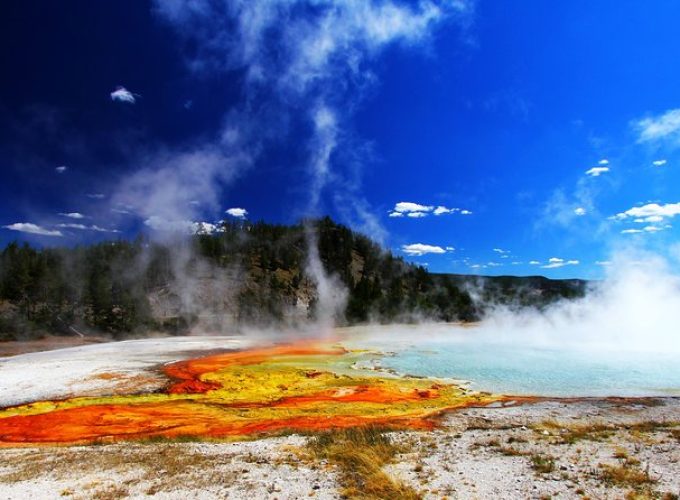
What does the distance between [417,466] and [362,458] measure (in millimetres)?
1091

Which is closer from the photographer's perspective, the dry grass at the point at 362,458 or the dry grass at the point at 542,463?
the dry grass at the point at 362,458

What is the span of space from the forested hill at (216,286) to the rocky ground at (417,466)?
50261 millimetres

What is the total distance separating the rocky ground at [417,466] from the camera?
7.50 meters

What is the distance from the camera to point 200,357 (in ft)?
101

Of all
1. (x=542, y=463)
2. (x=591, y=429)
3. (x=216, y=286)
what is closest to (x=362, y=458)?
(x=542, y=463)

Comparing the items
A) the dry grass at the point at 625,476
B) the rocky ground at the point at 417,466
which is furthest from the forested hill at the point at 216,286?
the dry grass at the point at 625,476

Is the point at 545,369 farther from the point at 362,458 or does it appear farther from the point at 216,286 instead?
the point at 216,286

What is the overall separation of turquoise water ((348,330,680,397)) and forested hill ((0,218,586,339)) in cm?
4242

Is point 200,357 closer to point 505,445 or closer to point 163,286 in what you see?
point 505,445

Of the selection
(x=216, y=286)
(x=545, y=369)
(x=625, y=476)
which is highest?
(x=216, y=286)

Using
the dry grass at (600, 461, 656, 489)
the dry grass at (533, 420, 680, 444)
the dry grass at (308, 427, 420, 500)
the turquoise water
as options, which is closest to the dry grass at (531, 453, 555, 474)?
the dry grass at (600, 461, 656, 489)

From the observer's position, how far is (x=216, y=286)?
84.5 m

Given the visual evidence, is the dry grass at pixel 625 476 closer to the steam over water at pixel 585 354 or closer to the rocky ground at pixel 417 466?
the rocky ground at pixel 417 466

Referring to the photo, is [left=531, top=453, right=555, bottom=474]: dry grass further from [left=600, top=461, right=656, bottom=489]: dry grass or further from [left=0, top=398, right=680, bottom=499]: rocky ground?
[left=600, top=461, right=656, bottom=489]: dry grass
